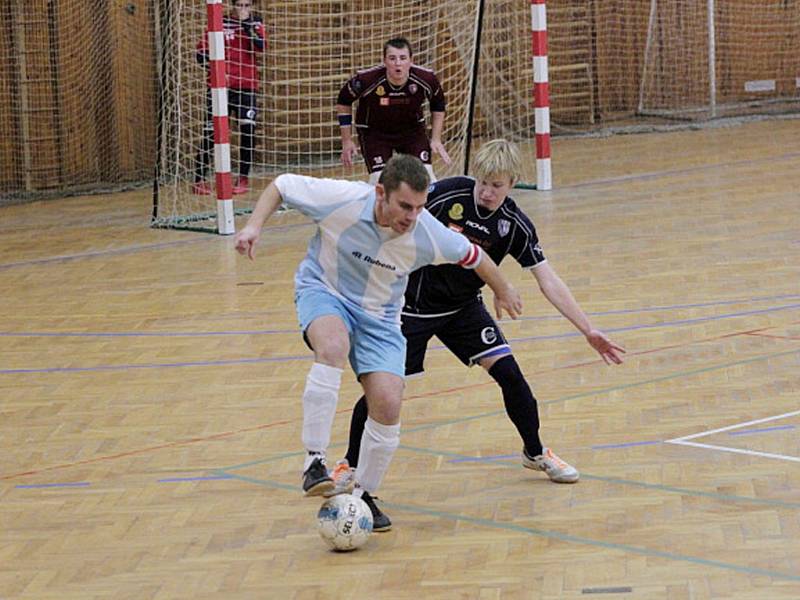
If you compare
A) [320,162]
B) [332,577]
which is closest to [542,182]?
[320,162]

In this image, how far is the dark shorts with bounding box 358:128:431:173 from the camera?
38.5 ft

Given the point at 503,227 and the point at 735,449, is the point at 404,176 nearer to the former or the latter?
the point at 503,227

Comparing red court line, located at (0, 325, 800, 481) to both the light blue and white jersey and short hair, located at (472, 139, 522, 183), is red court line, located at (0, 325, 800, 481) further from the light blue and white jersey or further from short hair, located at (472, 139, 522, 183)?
short hair, located at (472, 139, 522, 183)

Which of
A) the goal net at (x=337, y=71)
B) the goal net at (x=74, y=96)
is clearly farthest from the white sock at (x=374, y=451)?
the goal net at (x=74, y=96)

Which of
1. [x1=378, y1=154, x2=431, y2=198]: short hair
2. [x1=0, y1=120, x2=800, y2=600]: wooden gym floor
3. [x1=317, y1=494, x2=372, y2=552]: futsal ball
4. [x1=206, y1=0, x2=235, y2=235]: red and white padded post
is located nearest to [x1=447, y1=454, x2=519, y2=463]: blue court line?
[x1=0, y1=120, x2=800, y2=600]: wooden gym floor

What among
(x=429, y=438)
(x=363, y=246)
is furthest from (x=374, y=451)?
(x=429, y=438)

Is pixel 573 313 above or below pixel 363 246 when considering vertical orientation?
below

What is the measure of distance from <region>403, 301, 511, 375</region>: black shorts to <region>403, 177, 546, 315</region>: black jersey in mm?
37

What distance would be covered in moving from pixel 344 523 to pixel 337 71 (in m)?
12.3

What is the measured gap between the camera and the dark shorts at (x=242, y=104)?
1459 centimetres

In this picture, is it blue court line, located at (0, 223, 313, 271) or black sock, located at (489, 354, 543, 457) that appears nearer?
black sock, located at (489, 354, 543, 457)

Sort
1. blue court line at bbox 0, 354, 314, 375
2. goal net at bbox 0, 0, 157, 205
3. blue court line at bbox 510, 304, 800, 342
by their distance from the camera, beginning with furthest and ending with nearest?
goal net at bbox 0, 0, 157, 205
blue court line at bbox 510, 304, 800, 342
blue court line at bbox 0, 354, 314, 375

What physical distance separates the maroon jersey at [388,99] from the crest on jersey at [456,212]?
589 centimetres

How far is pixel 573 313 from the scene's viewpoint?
5.70 m
